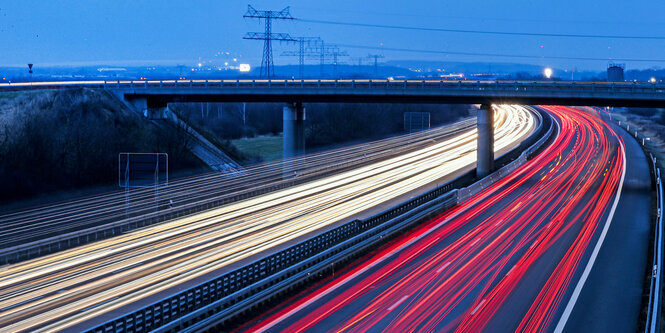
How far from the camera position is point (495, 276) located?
2425cm

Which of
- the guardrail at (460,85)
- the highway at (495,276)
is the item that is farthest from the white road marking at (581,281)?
the guardrail at (460,85)

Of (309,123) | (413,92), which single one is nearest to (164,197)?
(413,92)

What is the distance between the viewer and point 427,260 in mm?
26344

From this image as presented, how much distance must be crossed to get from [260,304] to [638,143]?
7355cm

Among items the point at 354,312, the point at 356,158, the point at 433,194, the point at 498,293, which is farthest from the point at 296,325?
the point at 356,158

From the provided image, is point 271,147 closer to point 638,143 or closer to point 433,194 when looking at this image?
point 433,194

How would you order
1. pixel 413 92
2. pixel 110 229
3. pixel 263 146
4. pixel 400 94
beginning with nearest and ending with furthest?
pixel 110 229, pixel 413 92, pixel 400 94, pixel 263 146

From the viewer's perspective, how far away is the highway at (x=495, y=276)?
64.4 feet

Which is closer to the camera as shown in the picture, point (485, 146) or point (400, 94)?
point (400, 94)

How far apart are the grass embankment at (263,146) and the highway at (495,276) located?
27543 mm

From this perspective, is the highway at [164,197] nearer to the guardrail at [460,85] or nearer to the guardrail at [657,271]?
the guardrail at [460,85]

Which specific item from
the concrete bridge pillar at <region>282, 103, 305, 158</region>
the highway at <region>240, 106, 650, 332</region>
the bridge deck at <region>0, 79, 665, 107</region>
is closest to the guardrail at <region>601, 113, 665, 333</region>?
the highway at <region>240, 106, 650, 332</region>

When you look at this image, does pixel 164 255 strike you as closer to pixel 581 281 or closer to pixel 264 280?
pixel 264 280

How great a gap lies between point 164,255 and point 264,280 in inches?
204
